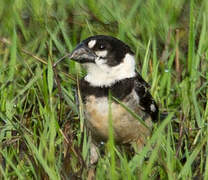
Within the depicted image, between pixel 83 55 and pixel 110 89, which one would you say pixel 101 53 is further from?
pixel 110 89

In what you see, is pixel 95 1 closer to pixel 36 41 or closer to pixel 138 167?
pixel 36 41

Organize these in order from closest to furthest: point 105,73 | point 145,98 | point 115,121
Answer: point 115,121
point 105,73
point 145,98

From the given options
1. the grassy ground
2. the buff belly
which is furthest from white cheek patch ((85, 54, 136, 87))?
the grassy ground

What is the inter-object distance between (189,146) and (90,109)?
0.66 m

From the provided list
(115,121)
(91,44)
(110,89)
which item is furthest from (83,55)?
(115,121)

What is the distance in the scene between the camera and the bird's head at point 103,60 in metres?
3.91

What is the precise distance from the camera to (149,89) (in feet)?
→ 14.1

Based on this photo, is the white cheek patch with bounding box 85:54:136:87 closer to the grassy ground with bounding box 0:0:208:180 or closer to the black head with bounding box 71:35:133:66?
the black head with bounding box 71:35:133:66

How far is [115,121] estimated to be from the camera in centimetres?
383

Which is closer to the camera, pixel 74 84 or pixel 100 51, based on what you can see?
pixel 100 51

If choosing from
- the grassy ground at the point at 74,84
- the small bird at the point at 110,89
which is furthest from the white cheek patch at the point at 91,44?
the grassy ground at the point at 74,84

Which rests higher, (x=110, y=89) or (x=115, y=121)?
→ (x=110, y=89)

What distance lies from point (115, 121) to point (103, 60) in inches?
15.7

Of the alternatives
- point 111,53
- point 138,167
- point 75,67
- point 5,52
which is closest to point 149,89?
point 111,53
